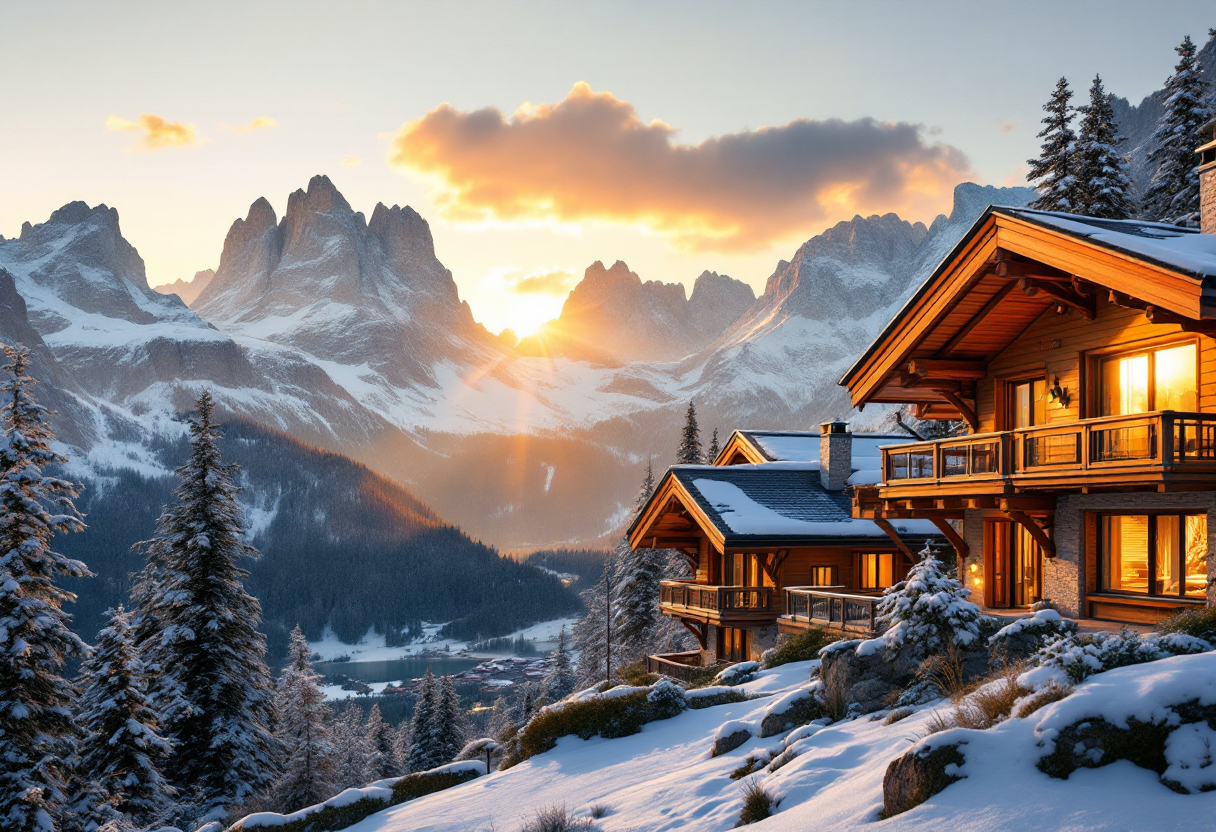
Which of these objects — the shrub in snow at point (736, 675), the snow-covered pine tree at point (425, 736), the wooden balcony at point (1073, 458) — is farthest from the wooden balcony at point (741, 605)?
the snow-covered pine tree at point (425, 736)

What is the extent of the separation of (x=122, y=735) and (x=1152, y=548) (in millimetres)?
24997

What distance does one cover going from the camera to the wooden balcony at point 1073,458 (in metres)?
14.6

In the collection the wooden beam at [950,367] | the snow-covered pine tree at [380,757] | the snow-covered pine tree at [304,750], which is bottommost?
the snow-covered pine tree at [380,757]

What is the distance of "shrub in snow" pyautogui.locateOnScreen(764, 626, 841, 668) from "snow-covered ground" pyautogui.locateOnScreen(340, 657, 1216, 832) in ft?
8.23

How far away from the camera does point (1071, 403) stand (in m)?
18.5

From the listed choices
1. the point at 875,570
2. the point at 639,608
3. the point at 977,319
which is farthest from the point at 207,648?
the point at 977,319

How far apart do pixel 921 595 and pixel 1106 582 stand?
640cm

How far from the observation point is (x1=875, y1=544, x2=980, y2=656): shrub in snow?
1299cm

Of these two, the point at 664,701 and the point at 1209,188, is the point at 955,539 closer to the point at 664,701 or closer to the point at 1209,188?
the point at 664,701

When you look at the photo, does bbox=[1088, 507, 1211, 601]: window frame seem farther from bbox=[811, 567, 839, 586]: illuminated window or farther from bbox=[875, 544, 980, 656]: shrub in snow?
bbox=[811, 567, 839, 586]: illuminated window

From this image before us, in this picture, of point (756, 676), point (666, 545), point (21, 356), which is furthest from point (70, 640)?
point (666, 545)

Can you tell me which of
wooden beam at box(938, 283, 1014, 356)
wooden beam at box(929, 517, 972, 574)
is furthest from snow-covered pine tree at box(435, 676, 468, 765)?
wooden beam at box(938, 283, 1014, 356)

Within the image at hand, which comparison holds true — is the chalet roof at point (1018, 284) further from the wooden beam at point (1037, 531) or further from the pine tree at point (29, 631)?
the pine tree at point (29, 631)

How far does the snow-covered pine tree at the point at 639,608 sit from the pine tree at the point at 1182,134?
27.5m
